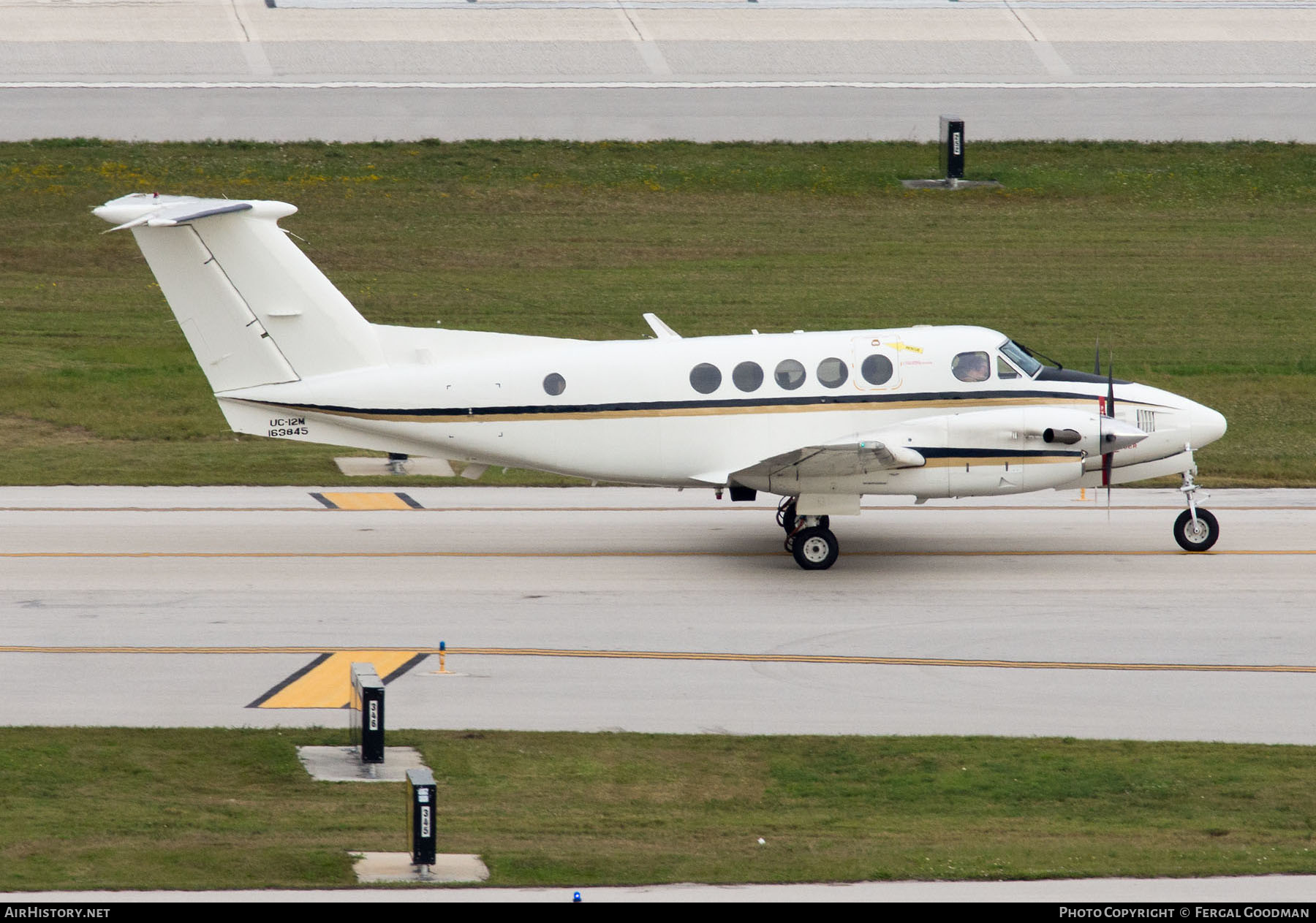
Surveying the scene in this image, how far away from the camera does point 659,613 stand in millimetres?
20078

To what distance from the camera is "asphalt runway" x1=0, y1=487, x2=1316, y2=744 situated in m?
16.6

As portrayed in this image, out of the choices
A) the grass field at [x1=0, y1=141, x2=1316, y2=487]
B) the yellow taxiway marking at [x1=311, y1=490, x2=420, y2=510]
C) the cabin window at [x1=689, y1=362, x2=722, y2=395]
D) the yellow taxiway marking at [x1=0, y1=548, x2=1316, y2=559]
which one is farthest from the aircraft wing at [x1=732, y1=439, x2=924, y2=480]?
the grass field at [x1=0, y1=141, x2=1316, y2=487]

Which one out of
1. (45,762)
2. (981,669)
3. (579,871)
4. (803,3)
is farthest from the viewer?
(803,3)

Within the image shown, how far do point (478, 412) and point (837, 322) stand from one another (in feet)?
59.0

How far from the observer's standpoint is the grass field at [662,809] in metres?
11.9

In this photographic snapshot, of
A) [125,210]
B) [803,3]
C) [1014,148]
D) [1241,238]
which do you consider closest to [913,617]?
[125,210]

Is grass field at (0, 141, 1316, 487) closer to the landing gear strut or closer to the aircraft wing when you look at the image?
the landing gear strut

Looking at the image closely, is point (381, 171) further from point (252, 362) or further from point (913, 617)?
point (913, 617)

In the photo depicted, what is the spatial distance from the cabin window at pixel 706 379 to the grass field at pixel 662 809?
23.9 feet

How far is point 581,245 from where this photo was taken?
43594 millimetres

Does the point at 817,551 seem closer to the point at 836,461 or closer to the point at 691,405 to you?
the point at 836,461

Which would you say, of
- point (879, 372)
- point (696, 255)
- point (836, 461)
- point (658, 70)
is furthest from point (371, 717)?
point (658, 70)

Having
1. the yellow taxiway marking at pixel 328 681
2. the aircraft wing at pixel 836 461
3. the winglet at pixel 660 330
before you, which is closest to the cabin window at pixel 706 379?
the winglet at pixel 660 330

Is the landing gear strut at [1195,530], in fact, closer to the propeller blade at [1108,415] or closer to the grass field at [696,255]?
the propeller blade at [1108,415]
